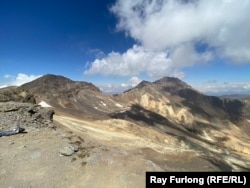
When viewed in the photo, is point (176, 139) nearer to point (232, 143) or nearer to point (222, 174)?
point (232, 143)

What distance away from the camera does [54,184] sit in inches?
681

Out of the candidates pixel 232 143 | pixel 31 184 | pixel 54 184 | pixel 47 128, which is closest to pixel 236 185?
pixel 54 184

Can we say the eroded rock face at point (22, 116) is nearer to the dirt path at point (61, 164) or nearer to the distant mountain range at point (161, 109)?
the dirt path at point (61, 164)

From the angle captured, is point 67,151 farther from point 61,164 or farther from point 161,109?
point 161,109

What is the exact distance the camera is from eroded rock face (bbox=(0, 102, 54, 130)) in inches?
1034

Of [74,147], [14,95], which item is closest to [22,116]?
[74,147]

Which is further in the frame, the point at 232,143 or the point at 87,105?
the point at 87,105

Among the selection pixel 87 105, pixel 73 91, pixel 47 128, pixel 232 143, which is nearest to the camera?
pixel 47 128

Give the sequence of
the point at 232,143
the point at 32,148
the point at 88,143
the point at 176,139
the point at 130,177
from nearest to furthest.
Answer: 1. the point at 130,177
2. the point at 32,148
3. the point at 88,143
4. the point at 176,139
5. the point at 232,143

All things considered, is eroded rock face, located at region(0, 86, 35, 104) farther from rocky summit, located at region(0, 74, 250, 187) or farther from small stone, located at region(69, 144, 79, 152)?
small stone, located at region(69, 144, 79, 152)

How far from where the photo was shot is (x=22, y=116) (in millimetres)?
27734

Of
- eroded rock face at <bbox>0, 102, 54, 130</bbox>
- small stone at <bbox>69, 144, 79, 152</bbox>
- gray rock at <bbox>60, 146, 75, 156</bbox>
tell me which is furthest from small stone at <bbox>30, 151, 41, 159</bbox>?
eroded rock face at <bbox>0, 102, 54, 130</bbox>

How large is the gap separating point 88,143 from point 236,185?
12296 mm

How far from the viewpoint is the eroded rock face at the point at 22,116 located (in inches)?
Result: 1034
